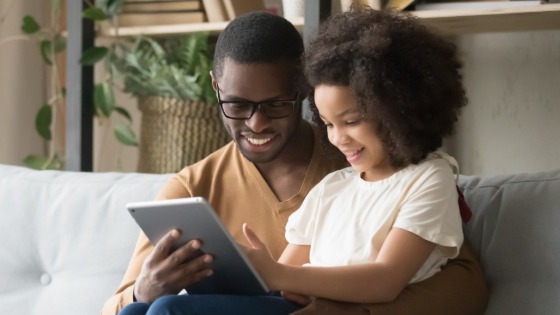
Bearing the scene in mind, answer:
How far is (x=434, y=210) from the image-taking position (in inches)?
55.1

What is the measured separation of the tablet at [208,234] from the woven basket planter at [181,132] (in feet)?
3.31

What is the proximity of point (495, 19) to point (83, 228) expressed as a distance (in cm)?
94

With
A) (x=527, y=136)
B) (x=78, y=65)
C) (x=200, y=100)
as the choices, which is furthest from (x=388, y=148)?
(x=78, y=65)

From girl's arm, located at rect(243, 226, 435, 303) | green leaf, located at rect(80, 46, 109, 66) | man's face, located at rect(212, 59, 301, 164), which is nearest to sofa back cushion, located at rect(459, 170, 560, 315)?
girl's arm, located at rect(243, 226, 435, 303)

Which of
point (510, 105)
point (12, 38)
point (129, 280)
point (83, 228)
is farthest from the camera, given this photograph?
point (12, 38)

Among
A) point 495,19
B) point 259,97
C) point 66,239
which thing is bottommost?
point 66,239

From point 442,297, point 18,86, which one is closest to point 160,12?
point 18,86

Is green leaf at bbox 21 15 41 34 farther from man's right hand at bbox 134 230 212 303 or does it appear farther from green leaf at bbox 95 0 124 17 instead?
man's right hand at bbox 134 230 212 303

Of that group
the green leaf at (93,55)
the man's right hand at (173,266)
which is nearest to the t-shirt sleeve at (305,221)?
the man's right hand at (173,266)

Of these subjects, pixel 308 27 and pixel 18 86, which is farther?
pixel 18 86

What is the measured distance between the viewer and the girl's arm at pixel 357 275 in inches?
53.6

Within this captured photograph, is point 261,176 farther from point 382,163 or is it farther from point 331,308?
point 331,308

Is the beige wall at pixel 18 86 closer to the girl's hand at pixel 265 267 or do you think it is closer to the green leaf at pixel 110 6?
the green leaf at pixel 110 6

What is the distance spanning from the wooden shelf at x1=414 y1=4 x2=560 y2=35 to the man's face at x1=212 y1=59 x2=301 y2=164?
41cm
